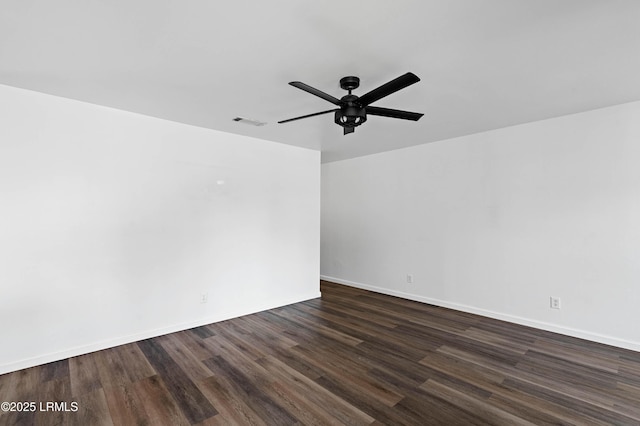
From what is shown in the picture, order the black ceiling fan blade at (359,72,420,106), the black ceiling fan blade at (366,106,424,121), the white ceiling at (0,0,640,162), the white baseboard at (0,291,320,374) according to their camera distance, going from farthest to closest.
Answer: the white baseboard at (0,291,320,374) < the black ceiling fan blade at (366,106,424,121) < the black ceiling fan blade at (359,72,420,106) < the white ceiling at (0,0,640,162)

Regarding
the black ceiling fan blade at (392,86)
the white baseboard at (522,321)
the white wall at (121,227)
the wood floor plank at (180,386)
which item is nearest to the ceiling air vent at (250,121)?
the white wall at (121,227)

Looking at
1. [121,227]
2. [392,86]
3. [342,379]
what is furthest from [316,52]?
[121,227]

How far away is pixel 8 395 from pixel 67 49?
265 centimetres

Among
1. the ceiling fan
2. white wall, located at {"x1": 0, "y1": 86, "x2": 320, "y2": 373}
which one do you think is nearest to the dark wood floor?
white wall, located at {"x1": 0, "y1": 86, "x2": 320, "y2": 373}

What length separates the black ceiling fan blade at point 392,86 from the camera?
6.08 ft

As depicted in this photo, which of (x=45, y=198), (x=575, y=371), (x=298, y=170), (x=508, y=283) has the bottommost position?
(x=575, y=371)

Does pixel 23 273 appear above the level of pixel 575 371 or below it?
above

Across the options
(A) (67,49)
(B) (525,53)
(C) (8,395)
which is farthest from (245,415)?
(B) (525,53)

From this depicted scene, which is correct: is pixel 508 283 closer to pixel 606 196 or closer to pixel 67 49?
pixel 606 196

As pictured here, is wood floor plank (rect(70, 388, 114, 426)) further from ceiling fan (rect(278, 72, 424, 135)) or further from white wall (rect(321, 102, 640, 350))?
white wall (rect(321, 102, 640, 350))

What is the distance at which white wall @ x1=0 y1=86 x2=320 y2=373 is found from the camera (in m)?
2.71

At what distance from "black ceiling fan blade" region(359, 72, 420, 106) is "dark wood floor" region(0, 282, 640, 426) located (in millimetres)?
2246

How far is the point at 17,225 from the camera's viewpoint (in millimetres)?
2691

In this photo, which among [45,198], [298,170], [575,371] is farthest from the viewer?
[298,170]
